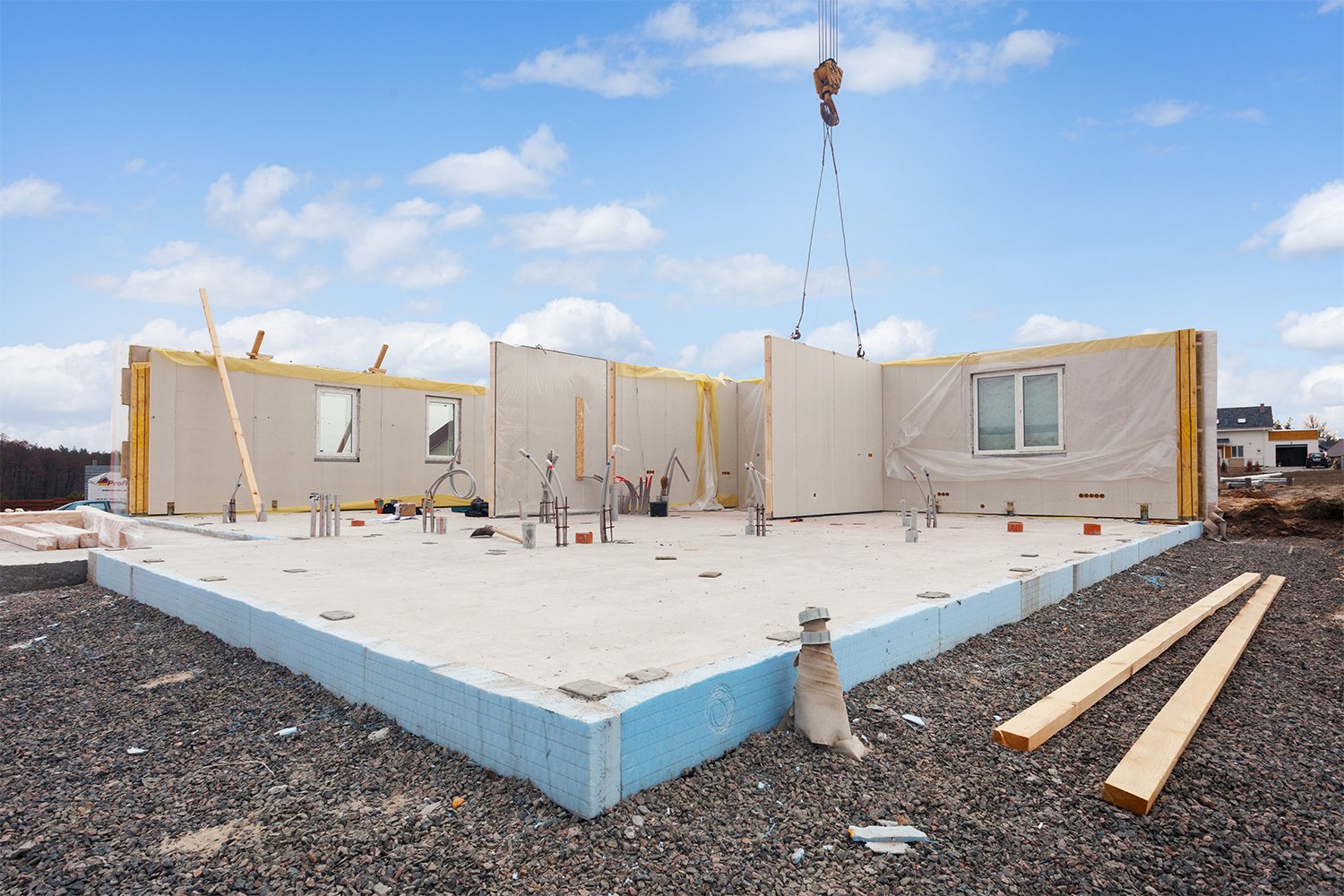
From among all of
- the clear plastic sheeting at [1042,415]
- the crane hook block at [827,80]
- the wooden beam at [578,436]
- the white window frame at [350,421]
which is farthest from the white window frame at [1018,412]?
the white window frame at [350,421]

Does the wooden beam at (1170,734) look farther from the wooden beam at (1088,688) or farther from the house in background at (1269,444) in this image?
the house in background at (1269,444)

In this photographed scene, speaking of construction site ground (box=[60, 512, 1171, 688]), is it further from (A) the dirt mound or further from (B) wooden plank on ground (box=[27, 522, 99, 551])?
(A) the dirt mound

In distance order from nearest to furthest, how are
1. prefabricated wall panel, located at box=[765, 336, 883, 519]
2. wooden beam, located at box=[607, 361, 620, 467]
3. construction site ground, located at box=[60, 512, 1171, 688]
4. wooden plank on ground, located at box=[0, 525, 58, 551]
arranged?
construction site ground, located at box=[60, 512, 1171, 688] → wooden plank on ground, located at box=[0, 525, 58, 551] → prefabricated wall panel, located at box=[765, 336, 883, 519] → wooden beam, located at box=[607, 361, 620, 467]

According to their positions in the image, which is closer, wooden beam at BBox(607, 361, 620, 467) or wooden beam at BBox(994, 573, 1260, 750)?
wooden beam at BBox(994, 573, 1260, 750)

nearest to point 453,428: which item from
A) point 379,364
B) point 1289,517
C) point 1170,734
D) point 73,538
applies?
point 379,364

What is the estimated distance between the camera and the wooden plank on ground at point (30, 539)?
6438 mm

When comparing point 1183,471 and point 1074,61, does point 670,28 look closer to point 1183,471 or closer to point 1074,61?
point 1074,61

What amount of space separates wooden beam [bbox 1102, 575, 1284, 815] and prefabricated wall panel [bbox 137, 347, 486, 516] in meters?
10.2

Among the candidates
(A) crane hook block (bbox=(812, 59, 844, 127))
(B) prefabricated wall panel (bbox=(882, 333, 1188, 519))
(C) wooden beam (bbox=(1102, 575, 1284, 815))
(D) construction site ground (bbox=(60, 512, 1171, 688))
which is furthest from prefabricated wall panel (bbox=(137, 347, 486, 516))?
(C) wooden beam (bbox=(1102, 575, 1284, 815))

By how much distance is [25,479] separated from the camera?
1481 centimetres

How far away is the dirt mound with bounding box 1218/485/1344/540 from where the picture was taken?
8805 mm

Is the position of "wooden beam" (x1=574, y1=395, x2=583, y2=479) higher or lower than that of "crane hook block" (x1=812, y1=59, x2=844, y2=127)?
lower

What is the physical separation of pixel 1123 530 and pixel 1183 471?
2.11 meters

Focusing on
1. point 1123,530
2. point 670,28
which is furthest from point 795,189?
point 1123,530
